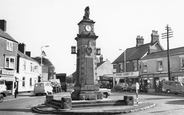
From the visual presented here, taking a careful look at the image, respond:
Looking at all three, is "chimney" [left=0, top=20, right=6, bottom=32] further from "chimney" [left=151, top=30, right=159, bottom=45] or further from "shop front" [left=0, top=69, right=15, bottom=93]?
"chimney" [left=151, top=30, right=159, bottom=45]

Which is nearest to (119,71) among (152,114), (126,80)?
(126,80)

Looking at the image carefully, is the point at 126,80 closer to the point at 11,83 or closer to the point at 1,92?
the point at 11,83

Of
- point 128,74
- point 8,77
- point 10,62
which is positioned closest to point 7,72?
point 8,77

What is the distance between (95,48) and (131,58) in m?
33.2

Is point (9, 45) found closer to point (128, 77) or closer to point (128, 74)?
point (128, 74)

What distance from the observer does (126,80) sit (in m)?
51.4

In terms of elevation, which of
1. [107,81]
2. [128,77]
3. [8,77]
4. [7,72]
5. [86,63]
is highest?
[86,63]

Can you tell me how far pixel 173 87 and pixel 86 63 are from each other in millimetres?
18960

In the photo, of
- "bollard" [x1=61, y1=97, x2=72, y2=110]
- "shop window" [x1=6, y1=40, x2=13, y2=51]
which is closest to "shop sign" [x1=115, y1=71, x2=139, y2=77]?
"shop window" [x1=6, y1=40, x2=13, y2=51]

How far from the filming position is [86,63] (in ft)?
55.9

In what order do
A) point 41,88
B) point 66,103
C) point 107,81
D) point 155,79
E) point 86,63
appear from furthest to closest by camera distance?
1. point 107,81
2. point 155,79
3. point 41,88
4. point 86,63
5. point 66,103

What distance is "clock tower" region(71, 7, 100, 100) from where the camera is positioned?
54.7 ft

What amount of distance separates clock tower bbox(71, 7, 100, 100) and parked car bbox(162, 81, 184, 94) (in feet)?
58.3

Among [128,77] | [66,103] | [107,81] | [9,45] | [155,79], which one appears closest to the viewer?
[66,103]
